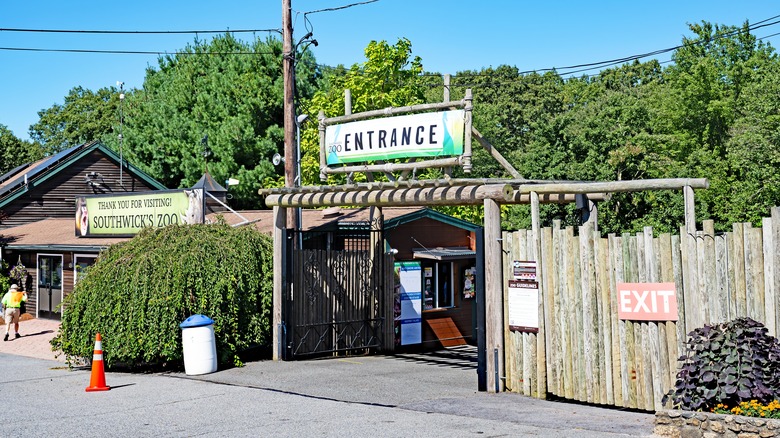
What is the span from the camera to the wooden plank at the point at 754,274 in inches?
375

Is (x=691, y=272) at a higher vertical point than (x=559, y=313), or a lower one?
higher

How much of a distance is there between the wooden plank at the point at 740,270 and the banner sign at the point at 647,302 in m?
0.77

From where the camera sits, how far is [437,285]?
21.4m

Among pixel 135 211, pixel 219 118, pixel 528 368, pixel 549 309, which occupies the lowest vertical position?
pixel 528 368

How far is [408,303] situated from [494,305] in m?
7.83

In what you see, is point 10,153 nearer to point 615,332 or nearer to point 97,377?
point 97,377

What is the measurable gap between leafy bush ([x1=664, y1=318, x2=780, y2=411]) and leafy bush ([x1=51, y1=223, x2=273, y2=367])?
9.08 metres

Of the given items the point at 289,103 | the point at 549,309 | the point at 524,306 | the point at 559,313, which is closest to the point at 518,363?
the point at 524,306

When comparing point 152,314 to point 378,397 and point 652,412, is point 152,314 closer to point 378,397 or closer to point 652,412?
point 378,397

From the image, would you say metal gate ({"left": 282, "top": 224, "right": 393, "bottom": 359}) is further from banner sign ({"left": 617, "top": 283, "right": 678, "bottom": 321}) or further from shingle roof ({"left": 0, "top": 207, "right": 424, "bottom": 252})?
banner sign ({"left": 617, "top": 283, "right": 678, "bottom": 321})

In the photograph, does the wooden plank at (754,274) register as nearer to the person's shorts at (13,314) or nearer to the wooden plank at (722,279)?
the wooden plank at (722,279)

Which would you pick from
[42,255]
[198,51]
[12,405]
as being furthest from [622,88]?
[12,405]

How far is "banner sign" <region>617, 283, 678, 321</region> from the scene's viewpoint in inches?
405

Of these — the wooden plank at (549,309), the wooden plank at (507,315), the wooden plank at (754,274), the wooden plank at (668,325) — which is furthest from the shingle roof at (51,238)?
the wooden plank at (754,274)
